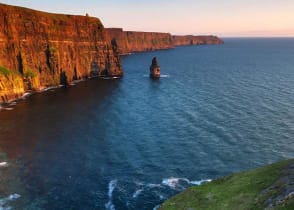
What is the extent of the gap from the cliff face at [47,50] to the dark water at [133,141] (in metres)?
12.4

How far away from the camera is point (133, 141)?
7244 centimetres

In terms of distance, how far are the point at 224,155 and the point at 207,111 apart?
32407 mm

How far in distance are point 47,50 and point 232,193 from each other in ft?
398

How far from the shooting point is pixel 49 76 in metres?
138

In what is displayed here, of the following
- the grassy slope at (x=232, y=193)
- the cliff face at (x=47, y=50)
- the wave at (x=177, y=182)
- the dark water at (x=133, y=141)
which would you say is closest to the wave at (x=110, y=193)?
the dark water at (x=133, y=141)

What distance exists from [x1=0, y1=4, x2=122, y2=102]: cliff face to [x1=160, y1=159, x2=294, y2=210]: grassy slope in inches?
3461

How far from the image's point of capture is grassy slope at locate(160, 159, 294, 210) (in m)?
33.3

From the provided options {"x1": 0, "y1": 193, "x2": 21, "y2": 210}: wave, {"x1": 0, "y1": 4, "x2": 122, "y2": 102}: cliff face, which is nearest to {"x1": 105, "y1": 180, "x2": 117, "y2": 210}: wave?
{"x1": 0, "y1": 193, "x2": 21, "y2": 210}: wave

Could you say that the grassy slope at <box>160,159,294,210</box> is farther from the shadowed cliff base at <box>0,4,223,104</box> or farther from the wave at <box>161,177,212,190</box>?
the shadowed cliff base at <box>0,4,223,104</box>

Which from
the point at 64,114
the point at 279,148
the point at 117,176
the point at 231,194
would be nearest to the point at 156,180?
the point at 117,176

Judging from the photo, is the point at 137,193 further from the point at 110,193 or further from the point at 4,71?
the point at 4,71

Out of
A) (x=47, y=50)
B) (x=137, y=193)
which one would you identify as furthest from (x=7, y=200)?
(x=47, y=50)

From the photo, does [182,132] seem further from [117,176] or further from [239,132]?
[117,176]

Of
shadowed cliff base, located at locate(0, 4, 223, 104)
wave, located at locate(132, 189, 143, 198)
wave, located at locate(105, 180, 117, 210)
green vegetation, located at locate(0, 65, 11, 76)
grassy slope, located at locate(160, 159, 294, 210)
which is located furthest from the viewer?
shadowed cliff base, located at locate(0, 4, 223, 104)
